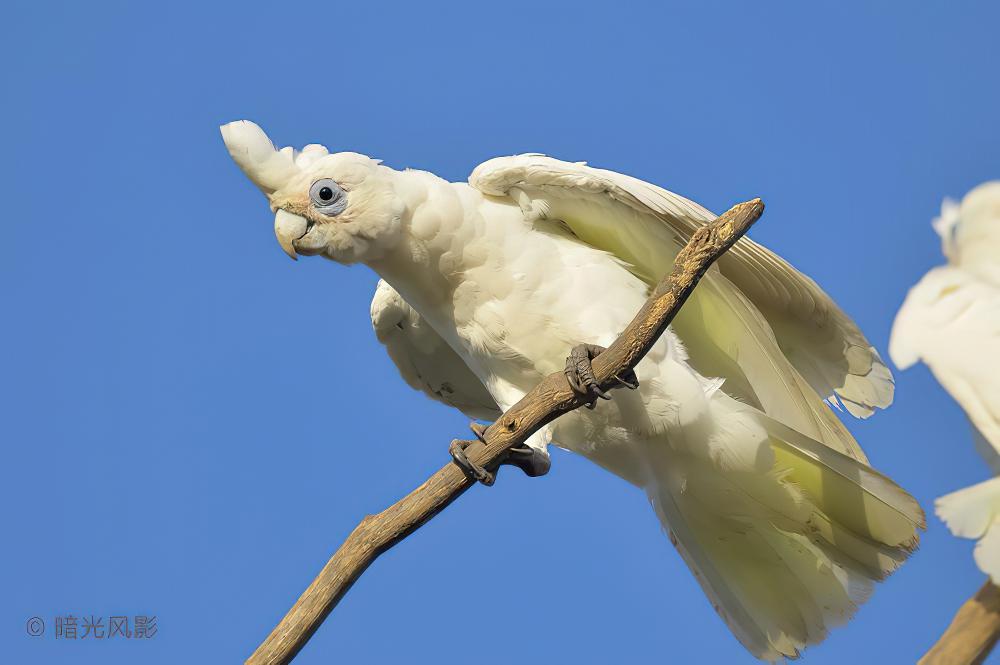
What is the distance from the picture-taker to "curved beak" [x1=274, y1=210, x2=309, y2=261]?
5281 millimetres

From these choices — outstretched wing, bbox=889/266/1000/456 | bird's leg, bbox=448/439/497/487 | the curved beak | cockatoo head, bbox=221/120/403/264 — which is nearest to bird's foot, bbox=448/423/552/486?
bird's leg, bbox=448/439/497/487

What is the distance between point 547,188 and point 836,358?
56.7 inches

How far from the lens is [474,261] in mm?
5402

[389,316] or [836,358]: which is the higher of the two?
[389,316]

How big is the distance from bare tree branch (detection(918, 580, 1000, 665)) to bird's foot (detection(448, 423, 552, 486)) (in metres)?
1.63

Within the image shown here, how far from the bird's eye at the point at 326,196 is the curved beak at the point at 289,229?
0.30 ft

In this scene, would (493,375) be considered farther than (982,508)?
Yes

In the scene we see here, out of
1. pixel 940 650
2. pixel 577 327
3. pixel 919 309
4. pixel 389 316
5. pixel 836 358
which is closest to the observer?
pixel 940 650

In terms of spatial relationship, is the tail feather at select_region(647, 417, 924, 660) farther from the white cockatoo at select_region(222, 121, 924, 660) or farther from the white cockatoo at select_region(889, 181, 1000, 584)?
the white cockatoo at select_region(889, 181, 1000, 584)

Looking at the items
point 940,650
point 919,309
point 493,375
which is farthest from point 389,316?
point 940,650

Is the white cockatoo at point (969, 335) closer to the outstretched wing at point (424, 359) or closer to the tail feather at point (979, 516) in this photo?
the tail feather at point (979, 516)

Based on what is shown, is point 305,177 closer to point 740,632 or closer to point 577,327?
point 577,327

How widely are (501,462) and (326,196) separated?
1.29 m

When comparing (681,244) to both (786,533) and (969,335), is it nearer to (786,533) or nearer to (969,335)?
(786,533)
